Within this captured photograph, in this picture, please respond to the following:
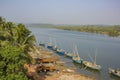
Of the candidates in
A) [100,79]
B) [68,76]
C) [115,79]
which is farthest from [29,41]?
[115,79]

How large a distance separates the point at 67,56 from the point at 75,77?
76.4ft

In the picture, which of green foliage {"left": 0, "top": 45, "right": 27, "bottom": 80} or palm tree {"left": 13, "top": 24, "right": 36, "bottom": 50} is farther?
palm tree {"left": 13, "top": 24, "right": 36, "bottom": 50}

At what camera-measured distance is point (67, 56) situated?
185ft

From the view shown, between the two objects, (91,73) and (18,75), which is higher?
(18,75)

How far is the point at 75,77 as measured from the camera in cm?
3331

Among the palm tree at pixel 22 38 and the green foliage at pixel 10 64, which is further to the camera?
the palm tree at pixel 22 38

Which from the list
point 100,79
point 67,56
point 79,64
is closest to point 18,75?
point 100,79

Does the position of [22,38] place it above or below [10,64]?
above

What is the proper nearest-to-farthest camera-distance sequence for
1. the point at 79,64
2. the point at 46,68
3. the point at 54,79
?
the point at 54,79 < the point at 46,68 < the point at 79,64

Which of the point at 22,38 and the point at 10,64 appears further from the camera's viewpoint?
the point at 22,38

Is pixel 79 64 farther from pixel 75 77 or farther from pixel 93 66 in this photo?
pixel 75 77

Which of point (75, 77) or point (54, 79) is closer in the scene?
point (54, 79)

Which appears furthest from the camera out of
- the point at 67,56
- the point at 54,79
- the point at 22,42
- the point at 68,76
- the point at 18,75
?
the point at 67,56

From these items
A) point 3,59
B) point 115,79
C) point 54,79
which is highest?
point 3,59
